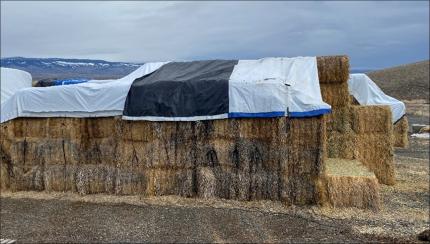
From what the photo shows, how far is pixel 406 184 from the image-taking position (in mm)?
13953

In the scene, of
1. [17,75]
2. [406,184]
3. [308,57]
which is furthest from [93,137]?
[406,184]

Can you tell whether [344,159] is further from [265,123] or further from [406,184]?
[265,123]

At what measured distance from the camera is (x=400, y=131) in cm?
1844

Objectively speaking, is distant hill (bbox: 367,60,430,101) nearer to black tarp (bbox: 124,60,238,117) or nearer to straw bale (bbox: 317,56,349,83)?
straw bale (bbox: 317,56,349,83)

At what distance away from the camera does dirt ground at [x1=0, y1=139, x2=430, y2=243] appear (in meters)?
9.36

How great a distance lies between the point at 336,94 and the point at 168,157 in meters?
5.26

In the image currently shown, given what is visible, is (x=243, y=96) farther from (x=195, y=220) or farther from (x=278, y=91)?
(x=195, y=220)

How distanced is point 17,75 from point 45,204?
8856mm

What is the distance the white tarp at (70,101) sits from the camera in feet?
41.7

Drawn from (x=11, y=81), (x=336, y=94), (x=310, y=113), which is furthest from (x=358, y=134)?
(x=11, y=81)

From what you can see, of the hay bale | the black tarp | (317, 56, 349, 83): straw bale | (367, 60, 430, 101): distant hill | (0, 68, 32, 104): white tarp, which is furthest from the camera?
(367, 60, 430, 101): distant hill

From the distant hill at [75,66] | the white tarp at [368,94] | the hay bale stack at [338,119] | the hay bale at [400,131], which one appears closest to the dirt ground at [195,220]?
the hay bale stack at [338,119]

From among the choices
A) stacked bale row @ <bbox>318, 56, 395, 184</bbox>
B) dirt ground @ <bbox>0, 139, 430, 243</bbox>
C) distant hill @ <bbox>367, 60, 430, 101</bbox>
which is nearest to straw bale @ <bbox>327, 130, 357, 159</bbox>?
stacked bale row @ <bbox>318, 56, 395, 184</bbox>

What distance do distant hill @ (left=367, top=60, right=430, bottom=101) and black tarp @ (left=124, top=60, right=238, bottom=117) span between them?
147 feet
